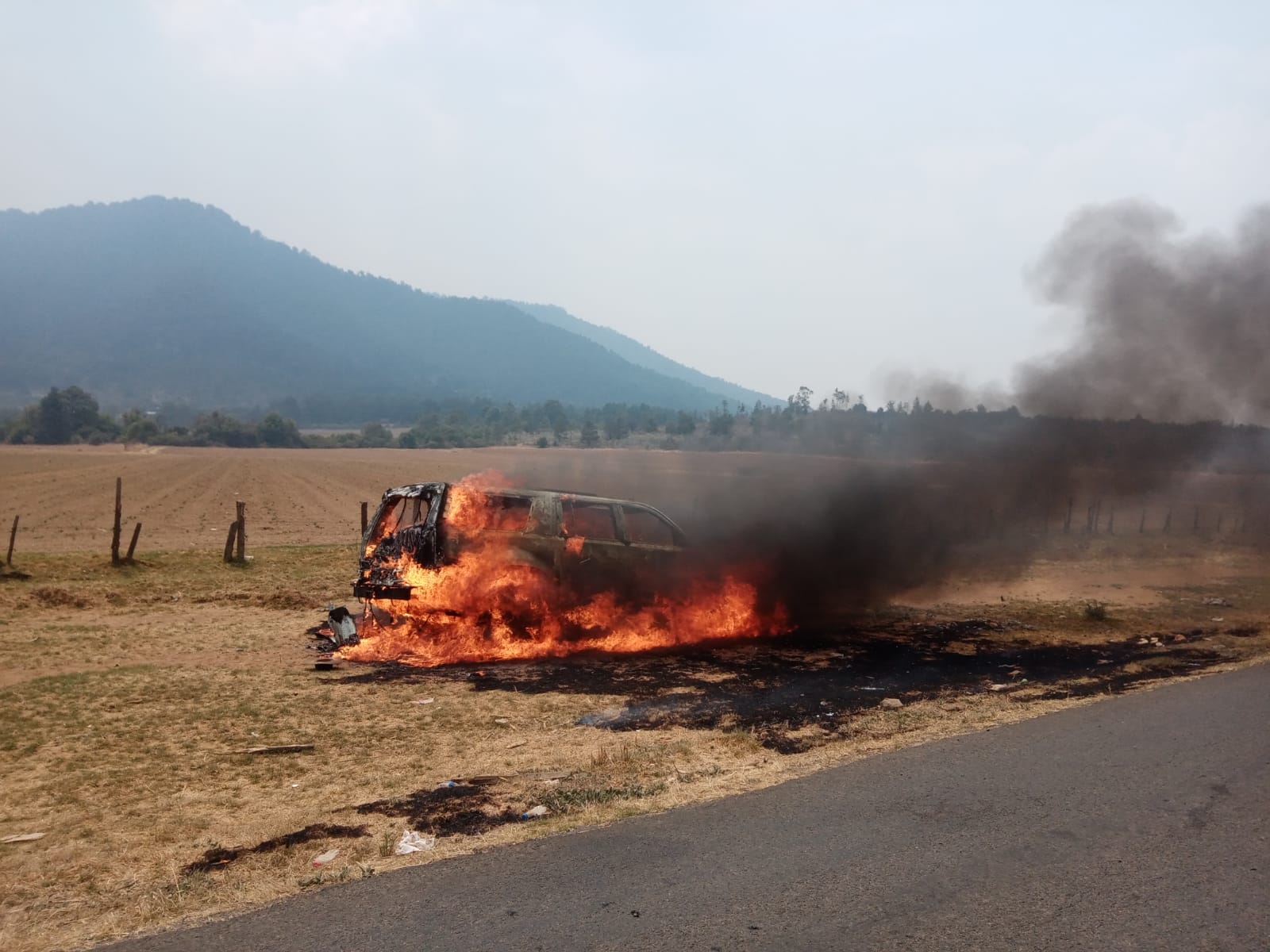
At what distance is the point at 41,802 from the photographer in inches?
202

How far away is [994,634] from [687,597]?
4305mm

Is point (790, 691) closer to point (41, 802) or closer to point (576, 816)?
point (576, 816)

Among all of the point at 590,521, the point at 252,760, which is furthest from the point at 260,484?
the point at 252,760

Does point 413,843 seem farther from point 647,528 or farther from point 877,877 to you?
point 647,528

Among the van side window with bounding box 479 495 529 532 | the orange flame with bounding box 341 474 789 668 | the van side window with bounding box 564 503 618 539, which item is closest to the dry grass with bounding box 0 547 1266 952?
the orange flame with bounding box 341 474 789 668

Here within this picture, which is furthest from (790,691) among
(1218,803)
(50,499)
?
(50,499)

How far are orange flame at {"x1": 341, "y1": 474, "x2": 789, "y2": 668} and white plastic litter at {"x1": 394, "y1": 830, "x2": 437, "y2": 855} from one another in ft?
14.7

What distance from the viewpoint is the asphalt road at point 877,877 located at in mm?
3611

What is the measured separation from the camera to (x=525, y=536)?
9.43 meters

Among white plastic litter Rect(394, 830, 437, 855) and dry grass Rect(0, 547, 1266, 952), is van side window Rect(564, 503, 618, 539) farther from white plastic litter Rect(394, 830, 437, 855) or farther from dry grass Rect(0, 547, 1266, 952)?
white plastic litter Rect(394, 830, 437, 855)

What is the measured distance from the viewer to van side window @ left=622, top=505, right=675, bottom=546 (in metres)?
10.4

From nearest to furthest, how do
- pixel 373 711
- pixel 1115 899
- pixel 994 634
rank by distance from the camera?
pixel 1115 899, pixel 373 711, pixel 994 634

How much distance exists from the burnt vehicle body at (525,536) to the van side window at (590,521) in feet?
0.04

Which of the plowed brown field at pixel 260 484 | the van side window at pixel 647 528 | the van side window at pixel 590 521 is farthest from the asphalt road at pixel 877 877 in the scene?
the plowed brown field at pixel 260 484
